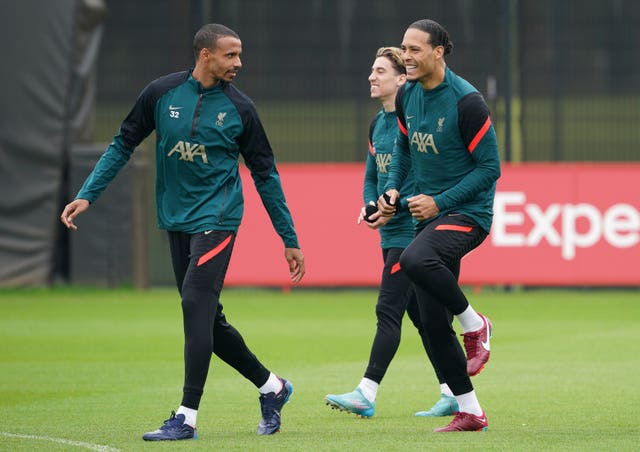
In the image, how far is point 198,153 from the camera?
7.22 meters

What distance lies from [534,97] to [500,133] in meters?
0.77

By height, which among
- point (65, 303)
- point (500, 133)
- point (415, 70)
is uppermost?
point (415, 70)

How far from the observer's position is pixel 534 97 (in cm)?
1975

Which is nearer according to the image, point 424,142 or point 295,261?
point 424,142

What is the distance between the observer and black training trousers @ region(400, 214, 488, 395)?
7.05m

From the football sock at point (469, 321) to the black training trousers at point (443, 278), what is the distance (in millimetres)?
29

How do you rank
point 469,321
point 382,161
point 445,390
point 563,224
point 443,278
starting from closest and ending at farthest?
point 443,278 → point 469,321 → point 445,390 → point 382,161 → point 563,224

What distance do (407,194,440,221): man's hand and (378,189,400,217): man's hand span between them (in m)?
0.26

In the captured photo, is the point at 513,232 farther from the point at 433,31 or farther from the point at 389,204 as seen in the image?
the point at 433,31

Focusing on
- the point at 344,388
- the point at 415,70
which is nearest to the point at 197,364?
the point at 415,70

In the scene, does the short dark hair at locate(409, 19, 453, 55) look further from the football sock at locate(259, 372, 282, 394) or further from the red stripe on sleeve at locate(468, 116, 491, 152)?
the football sock at locate(259, 372, 282, 394)

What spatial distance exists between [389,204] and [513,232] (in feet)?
34.2

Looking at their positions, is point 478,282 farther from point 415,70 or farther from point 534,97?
point 415,70

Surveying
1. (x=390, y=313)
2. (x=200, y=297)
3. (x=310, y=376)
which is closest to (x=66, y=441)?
(x=200, y=297)
